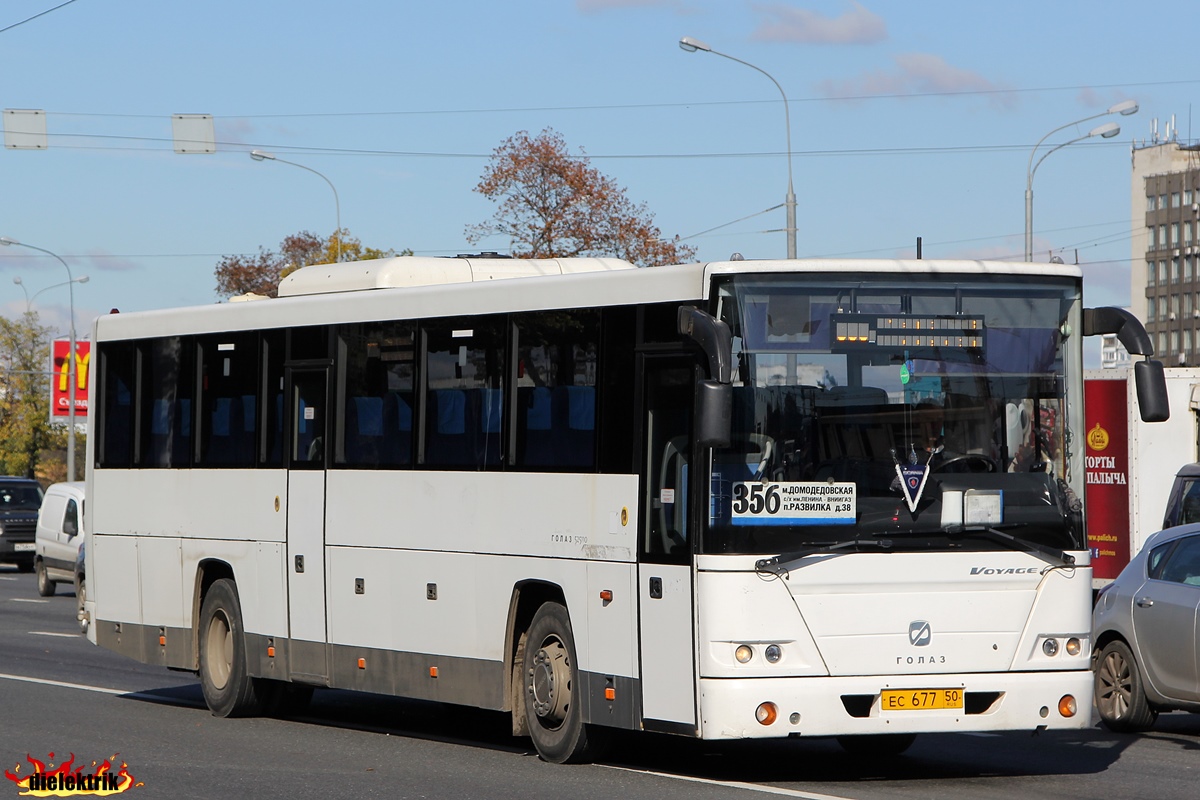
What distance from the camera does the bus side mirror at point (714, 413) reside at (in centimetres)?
1023

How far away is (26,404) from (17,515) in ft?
200

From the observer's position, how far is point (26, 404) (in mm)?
100188

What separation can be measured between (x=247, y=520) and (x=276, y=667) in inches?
48.8

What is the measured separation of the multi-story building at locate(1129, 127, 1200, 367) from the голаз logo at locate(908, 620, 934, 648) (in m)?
146

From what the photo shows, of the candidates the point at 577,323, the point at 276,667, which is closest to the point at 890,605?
the point at 577,323

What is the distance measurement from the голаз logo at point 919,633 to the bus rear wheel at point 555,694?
2164mm

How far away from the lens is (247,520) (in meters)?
15.4

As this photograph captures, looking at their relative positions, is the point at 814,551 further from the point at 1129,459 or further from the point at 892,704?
the point at 1129,459

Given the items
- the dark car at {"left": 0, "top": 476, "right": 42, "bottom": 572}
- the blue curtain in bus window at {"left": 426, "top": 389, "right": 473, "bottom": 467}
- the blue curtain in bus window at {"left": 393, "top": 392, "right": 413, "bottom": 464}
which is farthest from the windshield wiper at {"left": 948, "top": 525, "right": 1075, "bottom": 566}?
the dark car at {"left": 0, "top": 476, "right": 42, "bottom": 572}

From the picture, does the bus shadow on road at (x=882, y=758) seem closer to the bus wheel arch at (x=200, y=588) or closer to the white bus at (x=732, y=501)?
the white bus at (x=732, y=501)

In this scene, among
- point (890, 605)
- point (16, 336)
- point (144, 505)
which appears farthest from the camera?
point (16, 336)

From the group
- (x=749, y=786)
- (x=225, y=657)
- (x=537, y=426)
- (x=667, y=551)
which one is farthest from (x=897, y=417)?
(x=225, y=657)

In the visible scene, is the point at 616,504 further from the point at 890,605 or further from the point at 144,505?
the point at 144,505

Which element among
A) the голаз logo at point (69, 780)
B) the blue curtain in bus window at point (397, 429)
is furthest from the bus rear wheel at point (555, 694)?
the голаз logo at point (69, 780)
